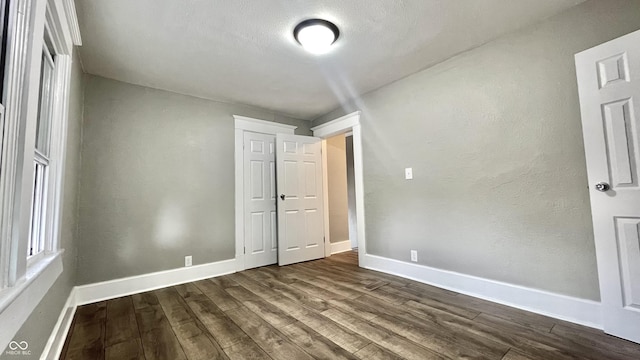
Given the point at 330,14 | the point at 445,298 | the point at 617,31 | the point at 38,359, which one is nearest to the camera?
the point at 38,359

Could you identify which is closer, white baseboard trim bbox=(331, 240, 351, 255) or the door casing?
the door casing

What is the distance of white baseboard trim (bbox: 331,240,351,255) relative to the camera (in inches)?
173

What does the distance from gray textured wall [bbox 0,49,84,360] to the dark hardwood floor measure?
297 millimetres

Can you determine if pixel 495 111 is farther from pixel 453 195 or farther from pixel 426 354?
pixel 426 354

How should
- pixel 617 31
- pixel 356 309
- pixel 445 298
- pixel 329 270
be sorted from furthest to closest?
pixel 329 270 < pixel 445 298 < pixel 356 309 < pixel 617 31

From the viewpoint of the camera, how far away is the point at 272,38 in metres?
2.17

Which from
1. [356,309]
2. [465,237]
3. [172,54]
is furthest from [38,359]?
[465,237]

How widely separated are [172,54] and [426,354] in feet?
10.0

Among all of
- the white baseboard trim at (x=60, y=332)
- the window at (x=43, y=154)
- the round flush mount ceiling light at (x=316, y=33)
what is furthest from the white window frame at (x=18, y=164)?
the round flush mount ceiling light at (x=316, y=33)

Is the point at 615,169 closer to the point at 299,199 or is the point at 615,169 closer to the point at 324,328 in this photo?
the point at 324,328

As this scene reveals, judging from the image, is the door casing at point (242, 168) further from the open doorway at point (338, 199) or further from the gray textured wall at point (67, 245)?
the gray textured wall at point (67, 245)

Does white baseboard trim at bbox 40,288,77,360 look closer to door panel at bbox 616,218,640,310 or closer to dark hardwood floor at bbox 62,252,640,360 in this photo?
dark hardwood floor at bbox 62,252,640,360

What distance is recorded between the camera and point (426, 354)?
1.52 meters

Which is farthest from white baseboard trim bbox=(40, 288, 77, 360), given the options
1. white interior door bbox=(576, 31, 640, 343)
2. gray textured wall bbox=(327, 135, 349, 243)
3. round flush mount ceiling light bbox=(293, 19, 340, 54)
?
white interior door bbox=(576, 31, 640, 343)
